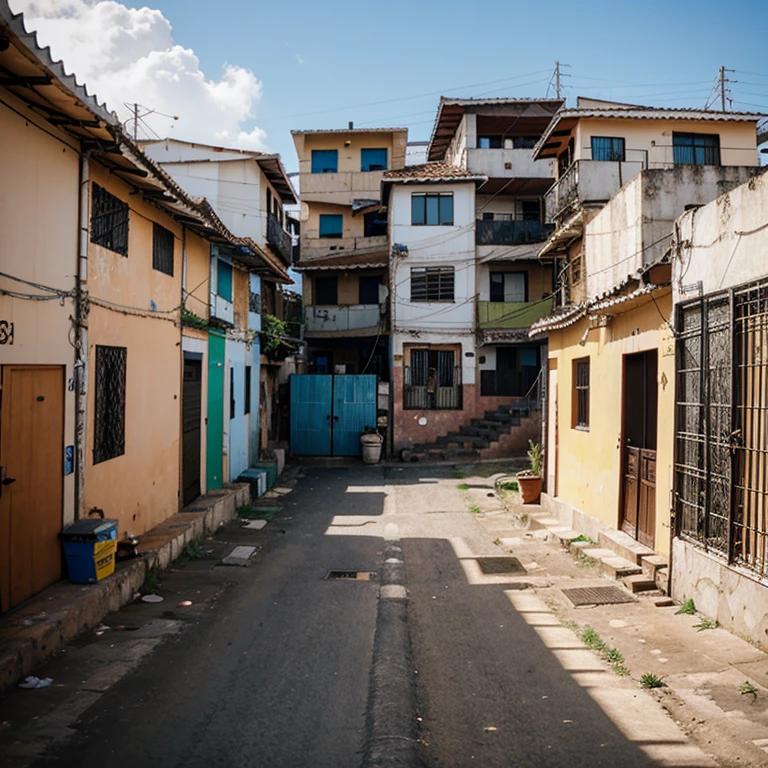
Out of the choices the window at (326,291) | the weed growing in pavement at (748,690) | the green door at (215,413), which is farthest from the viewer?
the window at (326,291)

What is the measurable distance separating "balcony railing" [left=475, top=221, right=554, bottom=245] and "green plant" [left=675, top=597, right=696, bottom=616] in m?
20.7

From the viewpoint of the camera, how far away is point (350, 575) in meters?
10.3

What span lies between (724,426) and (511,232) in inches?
820

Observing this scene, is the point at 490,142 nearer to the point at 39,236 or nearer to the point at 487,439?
the point at 487,439

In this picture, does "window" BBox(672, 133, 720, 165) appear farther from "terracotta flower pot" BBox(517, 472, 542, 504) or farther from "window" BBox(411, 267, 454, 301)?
"terracotta flower pot" BBox(517, 472, 542, 504)

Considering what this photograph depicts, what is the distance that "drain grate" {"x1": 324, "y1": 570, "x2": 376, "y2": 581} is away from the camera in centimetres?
1005

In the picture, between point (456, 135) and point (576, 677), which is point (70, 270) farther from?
point (456, 135)

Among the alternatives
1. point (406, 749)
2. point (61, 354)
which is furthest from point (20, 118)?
point (406, 749)

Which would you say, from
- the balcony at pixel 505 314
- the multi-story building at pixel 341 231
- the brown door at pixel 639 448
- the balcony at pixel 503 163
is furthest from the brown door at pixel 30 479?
the multi-story building at pixel 341 231

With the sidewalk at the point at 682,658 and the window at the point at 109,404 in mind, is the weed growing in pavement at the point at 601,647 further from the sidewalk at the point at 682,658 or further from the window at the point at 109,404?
the window at the point at 109,404

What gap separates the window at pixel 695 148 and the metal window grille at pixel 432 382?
1045cm

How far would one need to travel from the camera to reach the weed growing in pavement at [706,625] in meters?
7.22

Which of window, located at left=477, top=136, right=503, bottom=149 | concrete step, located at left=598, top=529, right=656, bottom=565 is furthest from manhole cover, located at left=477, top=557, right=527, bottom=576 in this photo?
window, located at left=477, top=136, right=503, bottom=149

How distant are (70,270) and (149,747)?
18.4 feet
